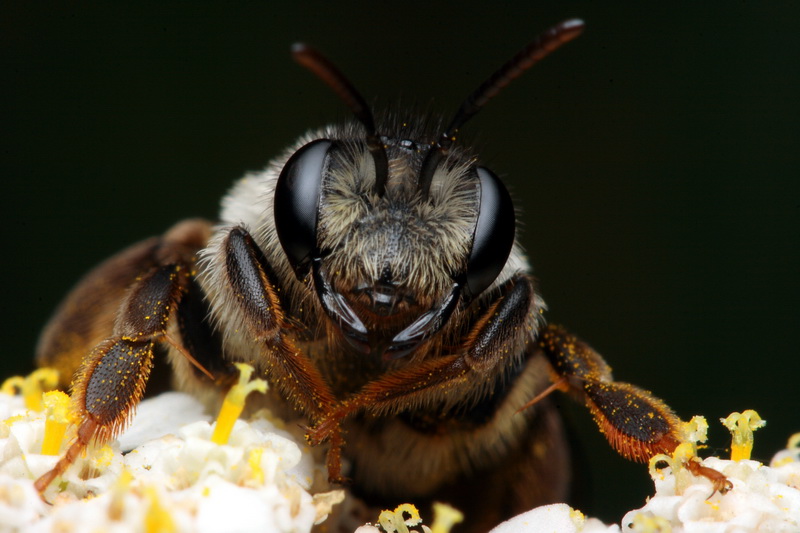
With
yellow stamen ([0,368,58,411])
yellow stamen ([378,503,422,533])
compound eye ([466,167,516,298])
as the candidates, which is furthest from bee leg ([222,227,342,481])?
yellow stamen ([0,368,58,411])

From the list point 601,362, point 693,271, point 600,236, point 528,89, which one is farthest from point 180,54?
point 601,362

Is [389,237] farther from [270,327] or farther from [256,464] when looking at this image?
[256,464]

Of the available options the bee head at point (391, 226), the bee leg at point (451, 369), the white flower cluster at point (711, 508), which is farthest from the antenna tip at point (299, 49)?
the white flower cluster at point (711, 508)

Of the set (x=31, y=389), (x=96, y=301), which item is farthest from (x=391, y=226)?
(x=96, y=301)

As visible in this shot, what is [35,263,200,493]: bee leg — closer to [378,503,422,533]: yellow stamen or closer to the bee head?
the bee head

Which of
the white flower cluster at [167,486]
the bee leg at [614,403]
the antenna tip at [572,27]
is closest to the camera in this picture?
the white flower cluster at [167,486]

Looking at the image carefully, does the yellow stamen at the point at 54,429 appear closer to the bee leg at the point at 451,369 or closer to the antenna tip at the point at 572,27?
the bee leg at the point at 451,369

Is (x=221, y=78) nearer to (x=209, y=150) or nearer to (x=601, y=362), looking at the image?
(x=209, y=150)
